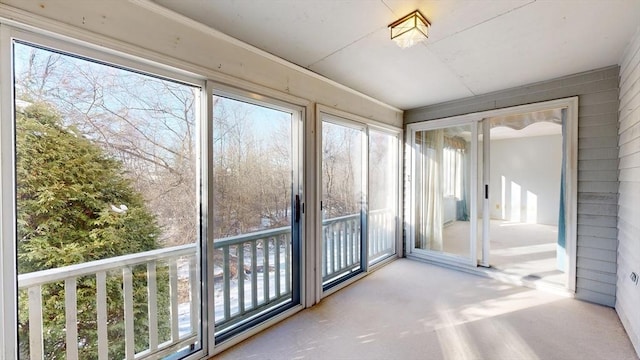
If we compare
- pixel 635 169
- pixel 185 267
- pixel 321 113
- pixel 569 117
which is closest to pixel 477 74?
pixel 569 117

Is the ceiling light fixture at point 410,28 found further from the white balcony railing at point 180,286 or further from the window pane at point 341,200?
the white balcony railing at point 180,286

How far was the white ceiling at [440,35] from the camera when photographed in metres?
1.62

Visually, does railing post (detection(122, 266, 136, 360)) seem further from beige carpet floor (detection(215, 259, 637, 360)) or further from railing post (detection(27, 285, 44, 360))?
beige carpet floor (detection(215, 259, 637, 360))

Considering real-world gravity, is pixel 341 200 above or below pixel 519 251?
above

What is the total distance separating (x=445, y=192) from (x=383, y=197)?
915mm

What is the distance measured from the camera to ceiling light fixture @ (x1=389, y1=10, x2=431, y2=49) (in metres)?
1.66

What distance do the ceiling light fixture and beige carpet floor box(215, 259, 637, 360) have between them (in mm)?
2212

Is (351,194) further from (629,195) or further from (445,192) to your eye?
(629,195)

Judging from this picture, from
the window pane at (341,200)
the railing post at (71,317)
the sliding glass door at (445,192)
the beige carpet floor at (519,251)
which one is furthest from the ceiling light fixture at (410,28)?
the beige carpet floor at (519,251)

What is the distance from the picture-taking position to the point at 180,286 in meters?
1.92

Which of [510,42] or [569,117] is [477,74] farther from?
[569,117]

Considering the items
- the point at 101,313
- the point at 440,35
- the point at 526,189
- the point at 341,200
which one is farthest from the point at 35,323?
the point at 526,189

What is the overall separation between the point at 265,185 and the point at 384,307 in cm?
166

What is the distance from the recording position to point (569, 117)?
2740 millimetres
